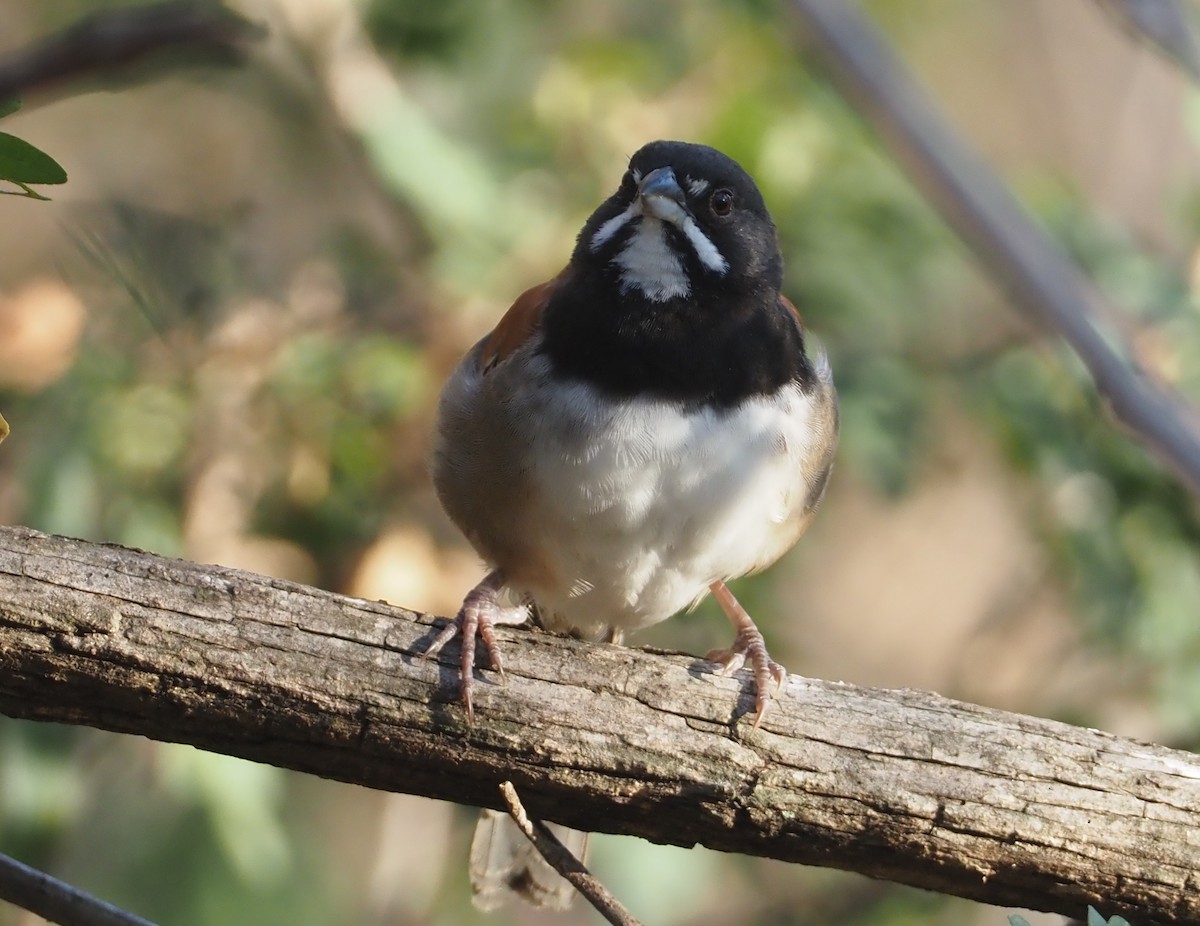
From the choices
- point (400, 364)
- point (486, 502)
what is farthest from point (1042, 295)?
point (400, 364)

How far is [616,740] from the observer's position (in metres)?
2.69

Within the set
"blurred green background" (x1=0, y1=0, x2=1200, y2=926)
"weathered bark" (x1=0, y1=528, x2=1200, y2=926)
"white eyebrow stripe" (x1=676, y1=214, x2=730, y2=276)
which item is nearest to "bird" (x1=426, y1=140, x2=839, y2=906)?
"white eyebrow stripe" (x1=676, y1=214, x2=730, y2=276)

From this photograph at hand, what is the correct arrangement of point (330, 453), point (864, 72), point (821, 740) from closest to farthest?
point (864, 72), point (821, 740), point (330, 453)

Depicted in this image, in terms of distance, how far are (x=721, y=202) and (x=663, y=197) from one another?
0.16m

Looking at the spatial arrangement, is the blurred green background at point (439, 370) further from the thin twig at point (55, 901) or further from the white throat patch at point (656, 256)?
the thin twig at point (55, 901)

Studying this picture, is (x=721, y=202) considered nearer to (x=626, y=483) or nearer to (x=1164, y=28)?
(x=626, y=483)

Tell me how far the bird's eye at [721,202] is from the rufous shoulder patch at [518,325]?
40 cm

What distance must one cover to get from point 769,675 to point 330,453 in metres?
1.64

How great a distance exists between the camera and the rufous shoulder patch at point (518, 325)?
3.36 metres

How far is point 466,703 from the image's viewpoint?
8.75 ft

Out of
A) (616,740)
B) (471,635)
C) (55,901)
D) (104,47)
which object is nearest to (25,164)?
(104,47)

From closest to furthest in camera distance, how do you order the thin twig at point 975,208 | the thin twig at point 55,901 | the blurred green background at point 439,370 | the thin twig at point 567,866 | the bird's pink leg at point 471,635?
the thin twig at point 975,208, the thin twig at point 55,901, the thin twig at point 567,866, the bird's pink leg at point 471,635, the blurred green background at point 439,370

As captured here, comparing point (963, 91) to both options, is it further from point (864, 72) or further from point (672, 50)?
point (864, 72)

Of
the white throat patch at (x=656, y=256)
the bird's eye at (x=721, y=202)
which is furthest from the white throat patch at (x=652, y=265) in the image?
the bird's eye at (x=721, y=202)
